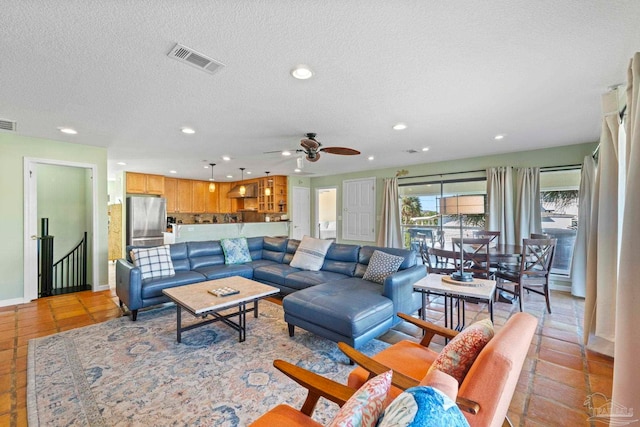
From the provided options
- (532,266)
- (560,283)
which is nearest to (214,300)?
(532,266)

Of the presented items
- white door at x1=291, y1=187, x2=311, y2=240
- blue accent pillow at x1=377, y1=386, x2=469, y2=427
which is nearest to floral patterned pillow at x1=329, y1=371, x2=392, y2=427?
blue accent pillow at x1=377, y1=386, x2=469, y2=427

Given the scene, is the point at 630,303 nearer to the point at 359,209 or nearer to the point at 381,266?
the point at 381,266

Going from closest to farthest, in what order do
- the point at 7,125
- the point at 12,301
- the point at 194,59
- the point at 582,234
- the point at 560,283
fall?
1. the point at 194,59
2. the point at 7,125
3. the point at 12,301
4. the point at 582,234
5. the point at 560,283

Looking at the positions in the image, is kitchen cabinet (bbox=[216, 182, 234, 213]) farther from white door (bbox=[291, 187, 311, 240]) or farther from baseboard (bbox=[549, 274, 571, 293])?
baseboard (bbox=[549, 274, 571, 293])

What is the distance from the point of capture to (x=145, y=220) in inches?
264

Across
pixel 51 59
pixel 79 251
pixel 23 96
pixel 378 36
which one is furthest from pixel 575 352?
pixel 79 251

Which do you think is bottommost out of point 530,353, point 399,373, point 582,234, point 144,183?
point 530,353

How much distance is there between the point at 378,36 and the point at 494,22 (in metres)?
0.68

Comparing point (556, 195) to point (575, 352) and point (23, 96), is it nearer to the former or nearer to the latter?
point (575, 352)

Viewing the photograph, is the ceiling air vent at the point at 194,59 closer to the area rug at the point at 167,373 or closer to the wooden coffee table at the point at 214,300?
the wooden coffee table at the point at 214,300

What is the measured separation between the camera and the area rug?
5.71 ft

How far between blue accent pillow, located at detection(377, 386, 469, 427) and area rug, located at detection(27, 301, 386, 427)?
4.23 ft

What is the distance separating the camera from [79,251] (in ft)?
15.9

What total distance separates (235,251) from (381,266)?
2588 millimetres
